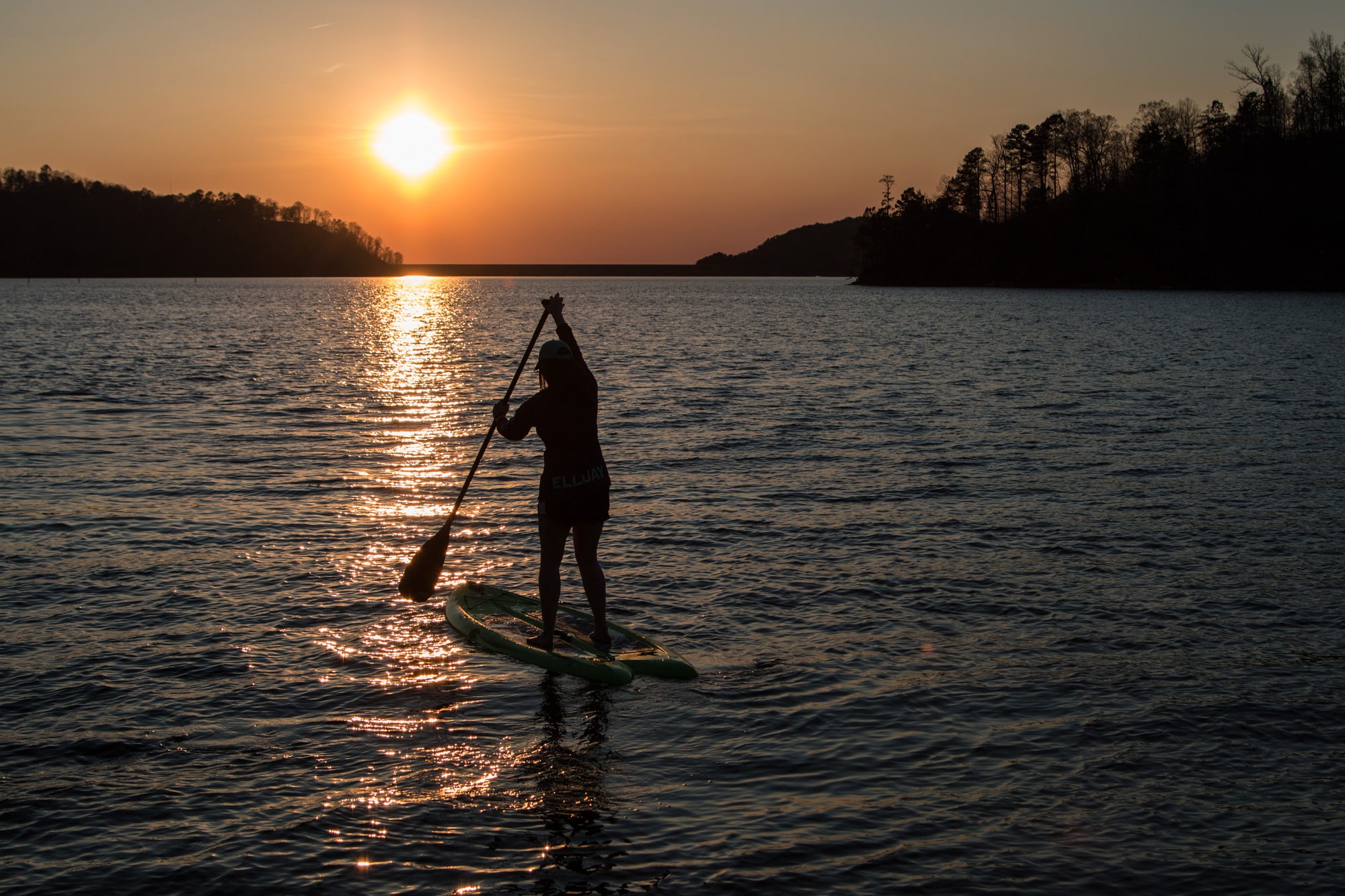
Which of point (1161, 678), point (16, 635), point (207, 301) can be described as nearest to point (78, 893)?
point (16, 635)

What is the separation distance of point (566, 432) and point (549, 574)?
1.26m

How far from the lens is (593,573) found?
28.7 feet

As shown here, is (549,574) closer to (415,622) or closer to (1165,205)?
(415,622)

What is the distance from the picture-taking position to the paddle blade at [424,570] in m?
9.98

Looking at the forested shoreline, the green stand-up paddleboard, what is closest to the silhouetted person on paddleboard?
the green stand-up paddleboard

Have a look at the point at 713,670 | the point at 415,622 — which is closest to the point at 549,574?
the point at 713,670

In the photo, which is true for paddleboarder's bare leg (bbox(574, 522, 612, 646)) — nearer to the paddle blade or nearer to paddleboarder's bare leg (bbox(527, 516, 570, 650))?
paddleboarder's bare leg (bbox(527, 516, 570, 650))

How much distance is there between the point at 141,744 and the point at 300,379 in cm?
3018

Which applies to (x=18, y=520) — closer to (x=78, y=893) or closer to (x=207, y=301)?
(x=78, y=893)

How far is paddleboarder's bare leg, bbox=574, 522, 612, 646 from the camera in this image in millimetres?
8602

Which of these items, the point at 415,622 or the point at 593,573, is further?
the point at 415,622

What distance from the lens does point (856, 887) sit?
216 inches

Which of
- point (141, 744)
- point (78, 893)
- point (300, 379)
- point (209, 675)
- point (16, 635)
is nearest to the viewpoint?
point (78, 893)

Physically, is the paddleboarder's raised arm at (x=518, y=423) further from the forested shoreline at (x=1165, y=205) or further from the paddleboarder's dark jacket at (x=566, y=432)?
the forested shoreline at (x=1165, y=205)
